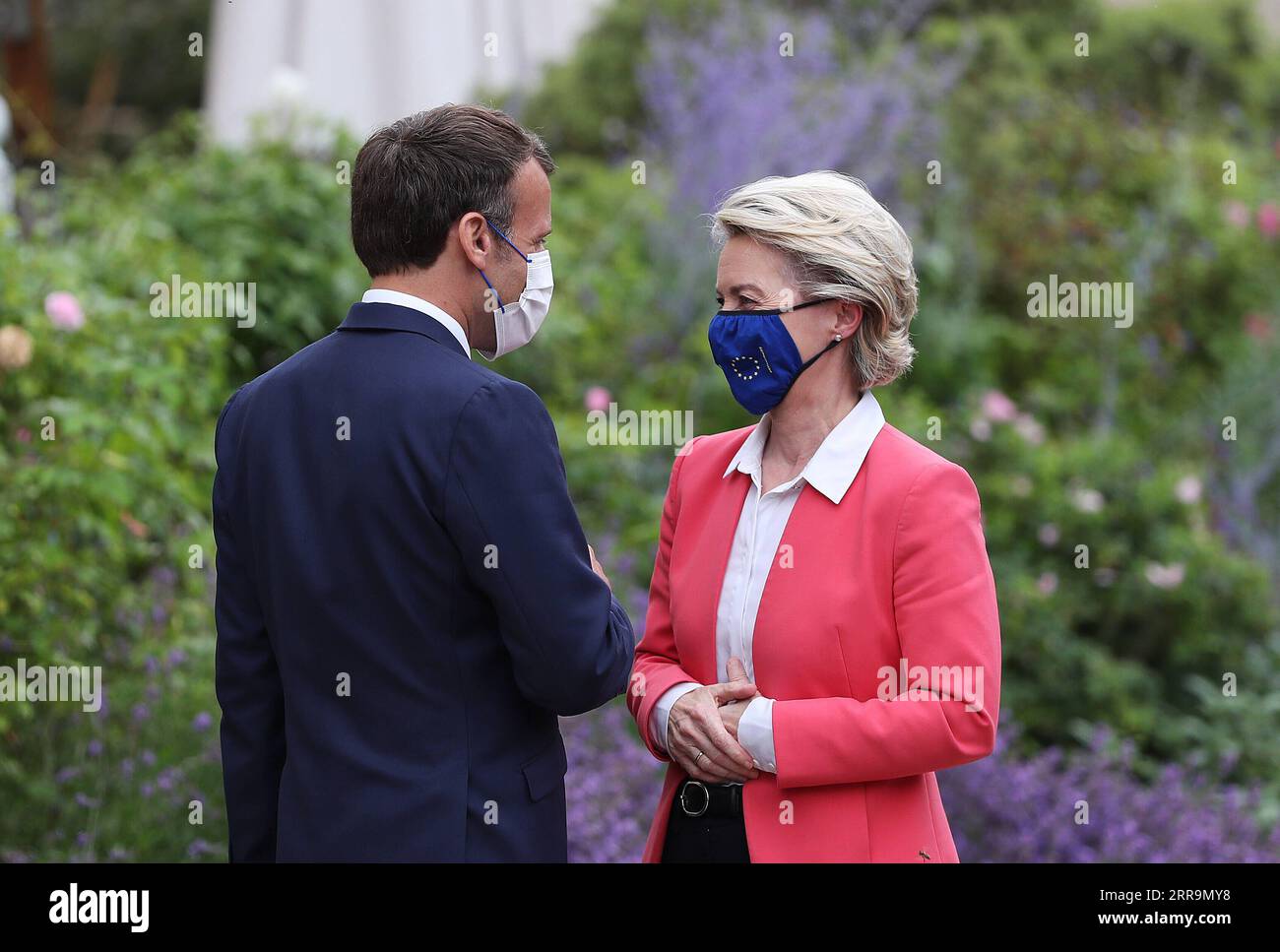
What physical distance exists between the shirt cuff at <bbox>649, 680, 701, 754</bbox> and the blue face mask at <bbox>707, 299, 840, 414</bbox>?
0.46m

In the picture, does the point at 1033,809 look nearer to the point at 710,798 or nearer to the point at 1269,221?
the point at 710,798

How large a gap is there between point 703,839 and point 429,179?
110cm

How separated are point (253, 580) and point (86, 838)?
1426 millimetres

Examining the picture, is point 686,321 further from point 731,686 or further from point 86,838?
point 731,686

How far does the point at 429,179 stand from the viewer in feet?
6.04

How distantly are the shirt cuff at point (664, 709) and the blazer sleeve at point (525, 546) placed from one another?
12.6 inches

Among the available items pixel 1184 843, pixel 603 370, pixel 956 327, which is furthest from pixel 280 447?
pixel 956 327

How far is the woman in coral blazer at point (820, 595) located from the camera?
1.95m

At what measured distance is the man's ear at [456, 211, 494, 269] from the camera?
186 cm

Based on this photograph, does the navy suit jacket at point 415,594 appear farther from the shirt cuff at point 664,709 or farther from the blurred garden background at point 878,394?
the blurred garden background at point 878,394

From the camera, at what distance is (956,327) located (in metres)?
5.45

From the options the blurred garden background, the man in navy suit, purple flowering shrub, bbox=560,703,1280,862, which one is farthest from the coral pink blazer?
purple flowering shrub, bbox=560,703,1280,862

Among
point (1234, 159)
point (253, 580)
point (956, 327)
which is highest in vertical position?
point (1234, 159)

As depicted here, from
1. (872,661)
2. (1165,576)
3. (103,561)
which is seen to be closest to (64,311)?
(103,561)
